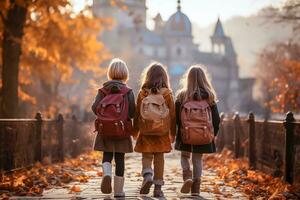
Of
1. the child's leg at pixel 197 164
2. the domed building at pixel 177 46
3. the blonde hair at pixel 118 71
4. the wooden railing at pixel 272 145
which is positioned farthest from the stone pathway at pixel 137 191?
the domed building at pixel 177 46

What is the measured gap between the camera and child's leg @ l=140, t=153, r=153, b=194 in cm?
807

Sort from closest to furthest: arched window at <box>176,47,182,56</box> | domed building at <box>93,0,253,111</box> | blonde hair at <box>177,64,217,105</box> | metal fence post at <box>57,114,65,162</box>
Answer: blonde hair at <box>177,64,217,105</box> < metal fence post at <box>57,114,65,162</box> < domed building at <box>93,0,253,111</box> < arched window at <box>176,47,182,56</box>

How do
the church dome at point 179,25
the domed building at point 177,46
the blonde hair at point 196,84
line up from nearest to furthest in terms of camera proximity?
the blonde hair at point 196,84
the domed building at point 177,46
the church dome at point 179,25

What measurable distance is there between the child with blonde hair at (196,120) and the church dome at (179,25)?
4279 inches

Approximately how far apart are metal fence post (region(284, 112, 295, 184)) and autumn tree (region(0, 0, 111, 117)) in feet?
26.7

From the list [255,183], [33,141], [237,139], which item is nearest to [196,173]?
[255,183]

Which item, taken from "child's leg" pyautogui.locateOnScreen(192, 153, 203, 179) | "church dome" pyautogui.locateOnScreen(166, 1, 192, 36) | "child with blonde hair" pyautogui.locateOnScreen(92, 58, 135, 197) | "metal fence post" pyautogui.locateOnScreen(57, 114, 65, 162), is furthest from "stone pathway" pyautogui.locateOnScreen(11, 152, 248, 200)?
"church dome" pyautogui.locateOnScreen(166, 1, 192, 36)

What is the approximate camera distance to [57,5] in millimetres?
16281

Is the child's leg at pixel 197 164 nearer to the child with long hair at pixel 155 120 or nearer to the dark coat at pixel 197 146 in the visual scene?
the dark coat at pixel 197 146

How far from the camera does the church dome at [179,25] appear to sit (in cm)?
11725

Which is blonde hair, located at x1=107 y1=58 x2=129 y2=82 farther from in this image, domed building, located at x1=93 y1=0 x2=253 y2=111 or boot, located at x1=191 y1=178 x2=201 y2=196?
domed building, located at x1=93 y1=0 x2=253 y2=111

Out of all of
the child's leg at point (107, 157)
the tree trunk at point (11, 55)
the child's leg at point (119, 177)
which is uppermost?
the tree trunk at point (11, 55)

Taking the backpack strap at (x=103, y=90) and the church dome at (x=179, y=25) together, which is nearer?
the backpack strap at (x=103, y=90)

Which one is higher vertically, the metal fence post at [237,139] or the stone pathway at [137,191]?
the metal fence post at [237,139]
